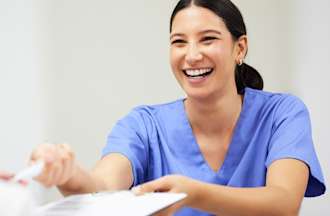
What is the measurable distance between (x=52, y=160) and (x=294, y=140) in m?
0.54

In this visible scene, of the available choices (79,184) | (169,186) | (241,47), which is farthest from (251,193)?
(241,47)

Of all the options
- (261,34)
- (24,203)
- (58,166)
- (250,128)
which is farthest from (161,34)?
(24,203)

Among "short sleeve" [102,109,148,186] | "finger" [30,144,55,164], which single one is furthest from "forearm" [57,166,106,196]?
"short sleeve" [102,109,148,186]

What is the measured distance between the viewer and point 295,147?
90 cm

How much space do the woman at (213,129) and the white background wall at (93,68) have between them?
0.33 m

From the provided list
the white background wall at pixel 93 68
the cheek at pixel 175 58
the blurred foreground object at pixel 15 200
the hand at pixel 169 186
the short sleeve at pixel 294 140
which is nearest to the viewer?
the blurred foreground object at pixel 15 200

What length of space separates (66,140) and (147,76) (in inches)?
12.7

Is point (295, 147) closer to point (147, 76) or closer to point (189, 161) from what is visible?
point (189, 161)

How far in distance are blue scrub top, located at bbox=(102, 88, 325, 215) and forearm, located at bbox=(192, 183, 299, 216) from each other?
149mm

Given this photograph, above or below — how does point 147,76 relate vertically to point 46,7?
below

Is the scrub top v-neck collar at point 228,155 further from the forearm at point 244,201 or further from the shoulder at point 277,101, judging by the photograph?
the forearm at point 244,201

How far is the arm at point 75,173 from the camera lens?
554 millimetres

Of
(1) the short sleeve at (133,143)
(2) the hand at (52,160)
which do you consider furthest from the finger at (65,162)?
(1) the short sleeve at (133,143)

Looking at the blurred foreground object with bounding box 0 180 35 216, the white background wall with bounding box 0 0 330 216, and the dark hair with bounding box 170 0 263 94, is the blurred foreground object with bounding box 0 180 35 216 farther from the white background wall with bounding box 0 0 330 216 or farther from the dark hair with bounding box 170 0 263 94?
the white background wall with bounding box 0 0 330 216
